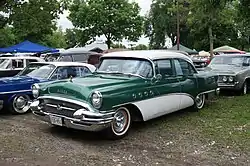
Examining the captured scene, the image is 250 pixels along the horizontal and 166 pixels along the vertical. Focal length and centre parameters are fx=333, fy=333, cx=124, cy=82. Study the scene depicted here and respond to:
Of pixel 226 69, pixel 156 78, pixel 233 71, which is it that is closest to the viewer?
pixel 156 78

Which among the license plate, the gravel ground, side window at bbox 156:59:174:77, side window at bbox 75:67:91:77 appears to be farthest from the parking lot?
side window at bbox 75:67:91:77

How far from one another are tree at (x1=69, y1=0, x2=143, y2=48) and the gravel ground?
27.0 metres

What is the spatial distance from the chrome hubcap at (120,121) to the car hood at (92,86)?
1.57 feet

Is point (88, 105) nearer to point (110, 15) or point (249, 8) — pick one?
point (249, 8)

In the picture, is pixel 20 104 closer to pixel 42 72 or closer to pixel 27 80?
pixel 27 80

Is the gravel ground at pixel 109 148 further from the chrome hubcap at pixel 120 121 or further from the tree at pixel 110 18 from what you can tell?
the tree at pixel 110 18

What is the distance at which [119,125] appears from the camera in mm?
6531

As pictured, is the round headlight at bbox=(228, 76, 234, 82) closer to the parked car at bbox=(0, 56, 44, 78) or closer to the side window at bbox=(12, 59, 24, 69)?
the parked car at bbox=(0, 56, 44, 78)

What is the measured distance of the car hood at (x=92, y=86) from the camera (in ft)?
20.2

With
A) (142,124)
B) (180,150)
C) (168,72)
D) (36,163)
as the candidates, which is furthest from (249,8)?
Result: (36,163)

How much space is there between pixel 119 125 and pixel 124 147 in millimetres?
638

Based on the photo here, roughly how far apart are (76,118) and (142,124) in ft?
6.94

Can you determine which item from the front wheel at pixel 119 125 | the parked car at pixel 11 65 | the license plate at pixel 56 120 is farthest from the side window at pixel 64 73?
the parked car at pixel 11 65

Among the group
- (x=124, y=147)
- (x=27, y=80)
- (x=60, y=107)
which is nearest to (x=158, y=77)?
(x=124, y=147)
